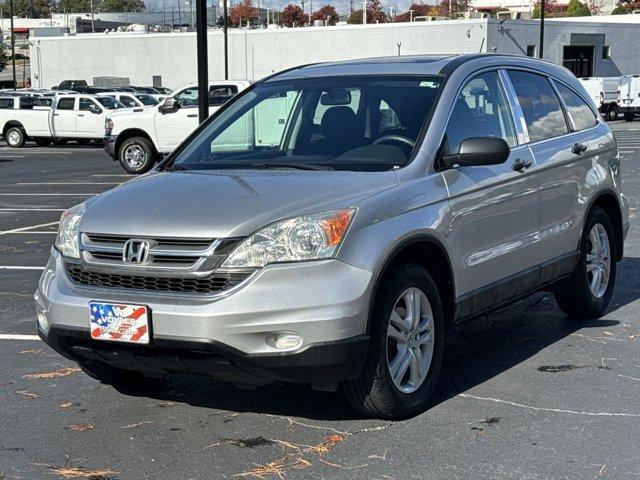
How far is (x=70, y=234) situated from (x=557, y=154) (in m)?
3.25

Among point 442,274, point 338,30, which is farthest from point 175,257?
point 338,30

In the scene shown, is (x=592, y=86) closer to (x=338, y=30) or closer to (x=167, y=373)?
(x=338, y=30)

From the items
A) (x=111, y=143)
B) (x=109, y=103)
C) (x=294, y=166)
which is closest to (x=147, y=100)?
(x=109, y=103)

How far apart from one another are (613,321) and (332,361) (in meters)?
3.38

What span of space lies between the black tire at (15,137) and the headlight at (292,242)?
30.9 meters

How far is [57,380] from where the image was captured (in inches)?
235

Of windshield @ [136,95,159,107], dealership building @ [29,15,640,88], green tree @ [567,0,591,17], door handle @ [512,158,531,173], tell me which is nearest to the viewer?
door handle @ [512,158,531,173]

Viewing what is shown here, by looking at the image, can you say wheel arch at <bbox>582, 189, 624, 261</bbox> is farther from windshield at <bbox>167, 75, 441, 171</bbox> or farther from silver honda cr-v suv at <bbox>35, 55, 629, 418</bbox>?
windshield at <bbox>167, 75, 441, 171</bbox>

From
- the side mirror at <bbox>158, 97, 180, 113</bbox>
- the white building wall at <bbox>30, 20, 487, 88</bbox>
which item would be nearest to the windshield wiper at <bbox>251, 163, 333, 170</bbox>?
the side mirror at <bbox>158, 97, 180, 113</bbox>

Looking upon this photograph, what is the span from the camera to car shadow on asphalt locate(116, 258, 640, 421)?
17.8ft

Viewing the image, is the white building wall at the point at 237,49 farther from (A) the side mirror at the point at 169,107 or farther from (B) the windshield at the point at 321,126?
(B) the windshield at the point at 321,126

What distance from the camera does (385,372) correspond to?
4922 millimetres

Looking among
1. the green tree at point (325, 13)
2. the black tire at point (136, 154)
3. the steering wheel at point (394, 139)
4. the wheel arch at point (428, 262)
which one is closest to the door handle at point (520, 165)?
the steering wheel at point (394, 139)

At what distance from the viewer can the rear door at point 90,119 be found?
1254 inches
